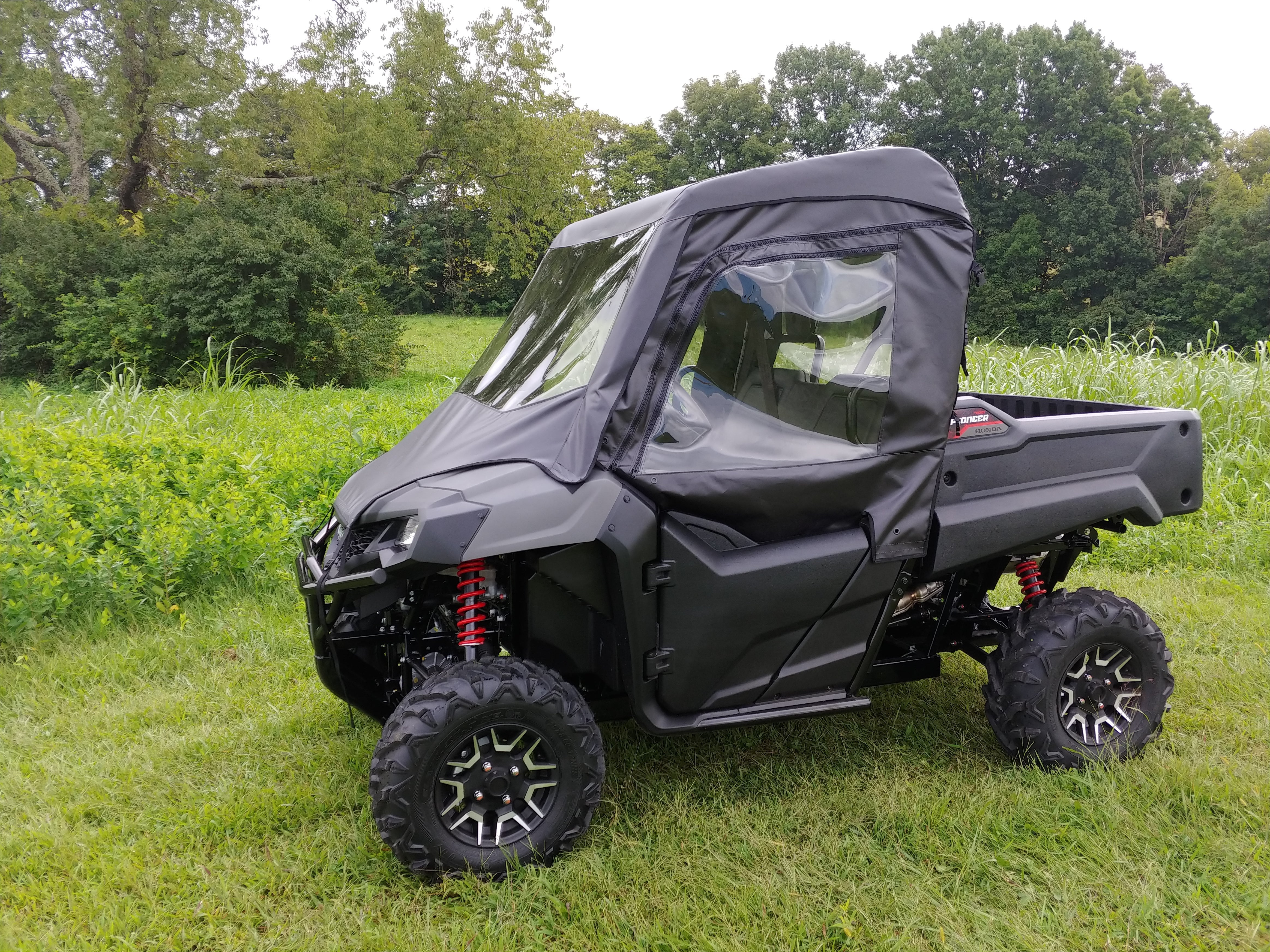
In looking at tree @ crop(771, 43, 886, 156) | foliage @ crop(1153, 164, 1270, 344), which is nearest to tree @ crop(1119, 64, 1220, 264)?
foliage @ crop(1153, 164, 1270, 344)

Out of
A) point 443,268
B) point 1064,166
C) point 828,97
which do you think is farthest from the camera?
point 828,97

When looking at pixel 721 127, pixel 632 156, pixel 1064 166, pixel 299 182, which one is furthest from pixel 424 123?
pixel 1064 166

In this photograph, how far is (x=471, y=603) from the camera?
295 cm

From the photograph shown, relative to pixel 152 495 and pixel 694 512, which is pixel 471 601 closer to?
pixel 694 512

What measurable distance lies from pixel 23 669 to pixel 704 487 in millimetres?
3577

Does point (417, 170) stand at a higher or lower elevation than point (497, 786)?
higher

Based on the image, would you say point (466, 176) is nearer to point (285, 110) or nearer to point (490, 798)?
point (285, 110)

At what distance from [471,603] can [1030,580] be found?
2.24m

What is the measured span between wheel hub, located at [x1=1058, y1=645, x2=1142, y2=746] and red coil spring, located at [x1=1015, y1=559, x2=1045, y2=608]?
0.97 ft

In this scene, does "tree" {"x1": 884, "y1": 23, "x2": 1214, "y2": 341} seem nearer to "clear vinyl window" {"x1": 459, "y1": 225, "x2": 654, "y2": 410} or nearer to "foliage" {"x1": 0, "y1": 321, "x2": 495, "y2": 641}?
"foliage" {"x1": 0, "y1": 321, "x2": 495, "y2": 641}

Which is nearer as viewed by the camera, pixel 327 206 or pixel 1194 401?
pixel 1194 401

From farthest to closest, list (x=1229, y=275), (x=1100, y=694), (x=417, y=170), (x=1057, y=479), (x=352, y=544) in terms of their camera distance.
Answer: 1. (x=1229, y=275)
2. (x=417, y=170)
3. (x=1100, y=694)
4. (x=1057, y=479)
5. (x=352, y=544)

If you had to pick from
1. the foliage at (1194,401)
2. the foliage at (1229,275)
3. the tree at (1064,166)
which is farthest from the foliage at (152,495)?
the foliage at (1229,275)

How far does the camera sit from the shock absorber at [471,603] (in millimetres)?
2922
